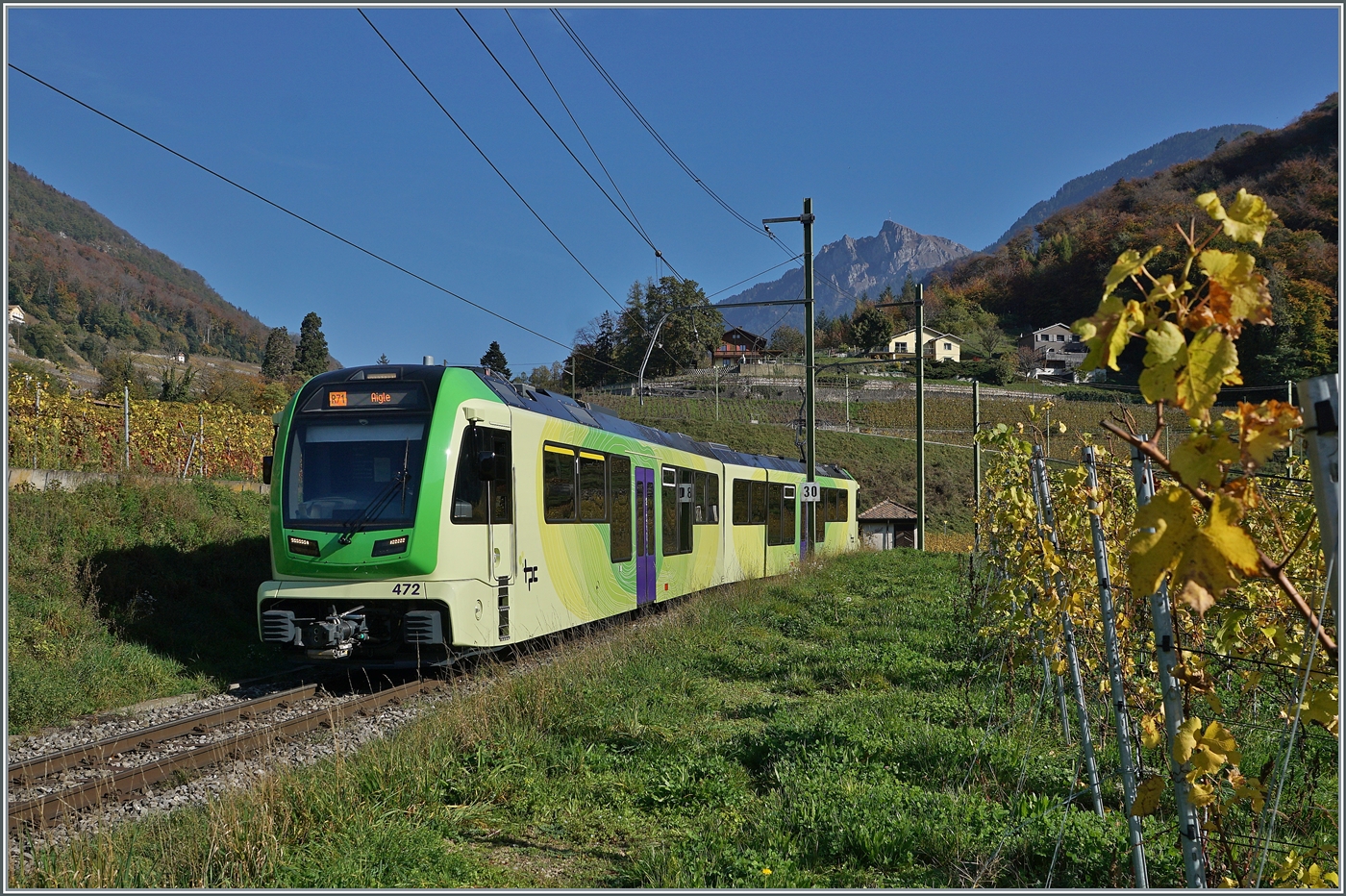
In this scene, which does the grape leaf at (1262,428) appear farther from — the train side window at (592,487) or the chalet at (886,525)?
the chalet at (886,525)

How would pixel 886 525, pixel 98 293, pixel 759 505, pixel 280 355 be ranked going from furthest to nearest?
pixel 98 293
pixel 280 355
pixel 886 525
pixel 759 505

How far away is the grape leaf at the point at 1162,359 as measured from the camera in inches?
72.6

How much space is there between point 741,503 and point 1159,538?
18.3 metres

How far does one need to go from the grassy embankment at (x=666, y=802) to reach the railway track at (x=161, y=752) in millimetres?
1242

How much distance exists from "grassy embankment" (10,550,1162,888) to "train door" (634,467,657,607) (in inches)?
217

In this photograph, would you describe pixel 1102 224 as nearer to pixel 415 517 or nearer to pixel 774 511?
pixel 774 511

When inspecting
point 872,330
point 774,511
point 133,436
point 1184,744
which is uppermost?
point 872,330

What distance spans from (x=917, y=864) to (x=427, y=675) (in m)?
6.98

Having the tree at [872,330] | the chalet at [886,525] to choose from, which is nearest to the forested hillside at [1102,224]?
the tree at [872,330]

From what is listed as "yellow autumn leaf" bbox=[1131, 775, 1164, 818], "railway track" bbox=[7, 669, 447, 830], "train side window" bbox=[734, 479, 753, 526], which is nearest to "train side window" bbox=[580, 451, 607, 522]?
"railway track" bbox=[7, 669, 447, 830]

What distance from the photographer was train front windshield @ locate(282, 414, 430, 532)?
362 inches

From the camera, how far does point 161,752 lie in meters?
7.29

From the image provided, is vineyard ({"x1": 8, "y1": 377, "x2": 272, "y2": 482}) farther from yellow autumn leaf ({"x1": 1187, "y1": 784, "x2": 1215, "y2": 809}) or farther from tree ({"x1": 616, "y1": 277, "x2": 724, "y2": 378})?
tree ({"x1": 616, "y1": 277, "x2": 724, "y2": 378})

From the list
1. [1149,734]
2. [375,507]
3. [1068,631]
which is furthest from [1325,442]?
[375,507]
